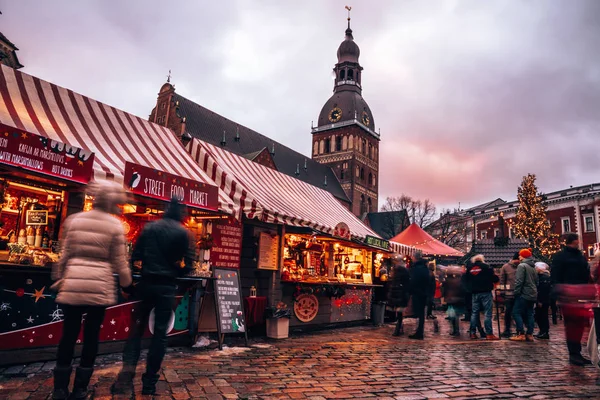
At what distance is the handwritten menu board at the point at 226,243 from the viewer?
8.43 metres

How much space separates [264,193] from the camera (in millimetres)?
10227

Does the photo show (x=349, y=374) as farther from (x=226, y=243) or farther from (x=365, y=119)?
(x=365, y=119)

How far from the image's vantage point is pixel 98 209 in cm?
393

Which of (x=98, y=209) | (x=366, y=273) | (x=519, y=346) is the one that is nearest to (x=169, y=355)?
(x=98, y=209)

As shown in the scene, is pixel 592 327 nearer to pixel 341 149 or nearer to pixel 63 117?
pixel 63 117

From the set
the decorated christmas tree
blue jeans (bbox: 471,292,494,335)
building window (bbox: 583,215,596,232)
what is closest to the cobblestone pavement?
blue jeans (bbox: 471,292,494,335)

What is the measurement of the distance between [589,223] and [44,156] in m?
45.5

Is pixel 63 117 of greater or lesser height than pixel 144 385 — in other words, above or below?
above

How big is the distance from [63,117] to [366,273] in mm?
9543

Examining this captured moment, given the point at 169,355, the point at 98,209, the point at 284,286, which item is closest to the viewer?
the point at 98,209

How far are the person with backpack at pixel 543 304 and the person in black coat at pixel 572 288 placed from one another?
9.51ft

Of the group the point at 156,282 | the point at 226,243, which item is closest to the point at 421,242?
the point at 226,243

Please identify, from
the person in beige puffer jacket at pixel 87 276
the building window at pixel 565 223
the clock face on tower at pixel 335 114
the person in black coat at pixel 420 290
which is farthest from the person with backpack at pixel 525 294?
the clock face on tower at pixel 335 114

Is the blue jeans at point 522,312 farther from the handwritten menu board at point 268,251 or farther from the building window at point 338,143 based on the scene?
the building window at point 338,143
